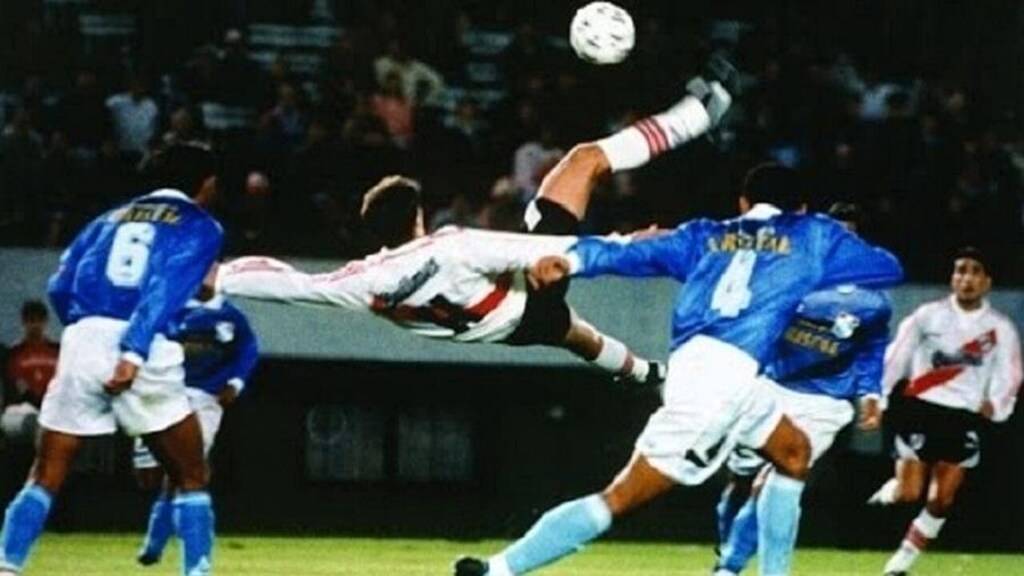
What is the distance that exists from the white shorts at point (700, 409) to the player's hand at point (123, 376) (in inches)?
86.4

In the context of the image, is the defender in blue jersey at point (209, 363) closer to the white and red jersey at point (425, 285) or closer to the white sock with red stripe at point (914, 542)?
the white and red jersey at point (425, 285)

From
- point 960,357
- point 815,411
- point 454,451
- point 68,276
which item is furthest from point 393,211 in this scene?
point 454,451

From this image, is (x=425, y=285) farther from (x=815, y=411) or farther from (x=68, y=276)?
(x=815, y=411)

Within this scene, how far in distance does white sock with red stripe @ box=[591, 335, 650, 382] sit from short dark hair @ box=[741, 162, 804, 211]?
214cm

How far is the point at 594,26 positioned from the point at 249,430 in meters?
6.93

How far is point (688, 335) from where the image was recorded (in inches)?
465

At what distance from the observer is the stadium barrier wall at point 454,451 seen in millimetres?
19922

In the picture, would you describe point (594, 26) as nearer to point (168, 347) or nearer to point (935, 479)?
point (168, 347)

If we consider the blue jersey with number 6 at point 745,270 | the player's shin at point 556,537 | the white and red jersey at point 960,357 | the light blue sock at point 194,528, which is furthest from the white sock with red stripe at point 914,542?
the player's shin at point 556,537

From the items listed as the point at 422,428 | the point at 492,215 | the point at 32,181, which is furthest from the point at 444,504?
the point at 32,181

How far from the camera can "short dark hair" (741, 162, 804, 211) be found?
12164 millimetres

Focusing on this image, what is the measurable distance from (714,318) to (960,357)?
6320mm

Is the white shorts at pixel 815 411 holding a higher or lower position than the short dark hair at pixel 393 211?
lower

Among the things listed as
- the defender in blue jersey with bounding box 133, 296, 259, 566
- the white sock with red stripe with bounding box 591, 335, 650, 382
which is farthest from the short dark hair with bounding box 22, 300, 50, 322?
the white sock with red stripe with bounding box 591, 335, 650, 382
